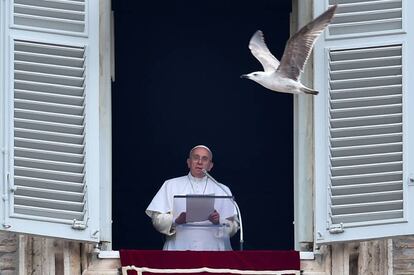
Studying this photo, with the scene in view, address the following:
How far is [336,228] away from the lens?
15305 millimetres

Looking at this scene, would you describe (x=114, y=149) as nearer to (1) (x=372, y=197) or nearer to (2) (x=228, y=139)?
(2) (x=228, y=139)

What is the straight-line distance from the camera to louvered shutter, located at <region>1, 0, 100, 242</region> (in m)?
15.3

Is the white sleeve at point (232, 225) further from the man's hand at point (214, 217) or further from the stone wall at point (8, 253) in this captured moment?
the stone wall at point (8, 253)

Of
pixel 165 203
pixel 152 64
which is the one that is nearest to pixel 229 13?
pixel 152 64

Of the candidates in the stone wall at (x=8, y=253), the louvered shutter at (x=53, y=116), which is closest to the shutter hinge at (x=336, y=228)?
the louvered shutter at (x=53, y=116)

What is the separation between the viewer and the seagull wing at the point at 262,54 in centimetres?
1584

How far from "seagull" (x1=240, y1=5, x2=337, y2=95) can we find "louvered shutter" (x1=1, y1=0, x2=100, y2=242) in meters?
0.87

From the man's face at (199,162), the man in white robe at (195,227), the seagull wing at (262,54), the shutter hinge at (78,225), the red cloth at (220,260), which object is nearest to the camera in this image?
the shutter hinge at (78,225)

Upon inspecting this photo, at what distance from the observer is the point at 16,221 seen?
1519cm

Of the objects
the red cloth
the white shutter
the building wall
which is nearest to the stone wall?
the building wall

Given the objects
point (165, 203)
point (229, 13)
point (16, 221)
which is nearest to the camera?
point (16, 221)

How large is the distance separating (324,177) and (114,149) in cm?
294

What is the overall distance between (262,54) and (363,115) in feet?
2.51

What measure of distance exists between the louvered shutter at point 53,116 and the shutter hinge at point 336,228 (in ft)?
3.69
